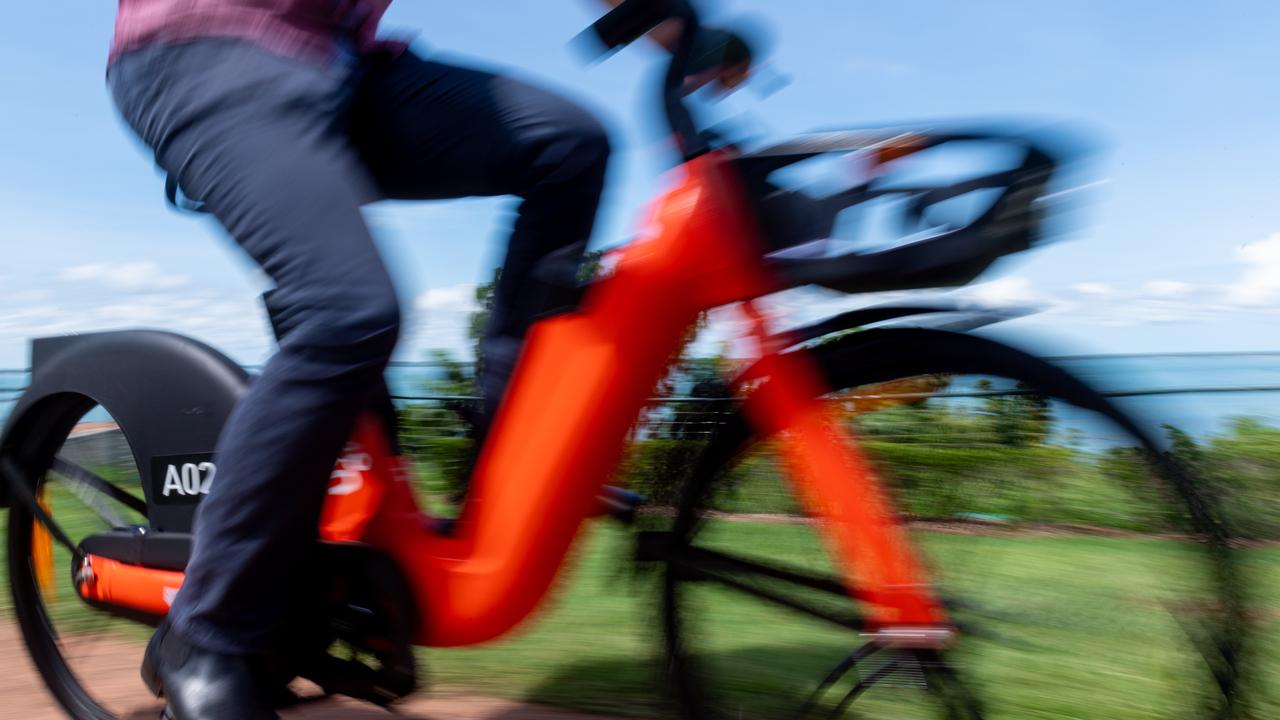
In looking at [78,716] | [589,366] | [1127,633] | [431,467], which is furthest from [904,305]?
[78,716]

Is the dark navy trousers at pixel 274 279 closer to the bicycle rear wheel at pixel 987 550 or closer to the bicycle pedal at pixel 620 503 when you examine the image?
the bicycle pedal at pixel 620 503

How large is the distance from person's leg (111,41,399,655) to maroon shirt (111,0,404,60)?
0.03 m

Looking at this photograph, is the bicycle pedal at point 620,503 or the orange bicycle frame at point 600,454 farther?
the bicycle pedal at point 620,503

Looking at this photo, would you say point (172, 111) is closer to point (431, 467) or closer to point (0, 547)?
point (431, 467)

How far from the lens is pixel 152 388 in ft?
6.87

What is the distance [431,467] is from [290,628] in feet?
3.19

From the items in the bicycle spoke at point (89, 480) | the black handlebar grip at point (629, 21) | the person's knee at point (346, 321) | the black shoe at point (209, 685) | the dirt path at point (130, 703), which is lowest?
the dirt path at point (130, 703)

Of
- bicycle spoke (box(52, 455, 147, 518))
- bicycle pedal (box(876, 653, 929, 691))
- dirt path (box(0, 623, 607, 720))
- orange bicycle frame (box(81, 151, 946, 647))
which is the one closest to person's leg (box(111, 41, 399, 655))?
orange bicycle frame (box(81, 151, 946, 647))

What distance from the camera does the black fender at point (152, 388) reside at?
202cm

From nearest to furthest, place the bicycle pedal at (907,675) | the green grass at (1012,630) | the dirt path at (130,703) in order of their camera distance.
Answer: the bicycle pedal at (907,675) → the green grass at (1012,630) → the dirt path at (130,703)

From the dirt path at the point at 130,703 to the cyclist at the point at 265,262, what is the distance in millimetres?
552

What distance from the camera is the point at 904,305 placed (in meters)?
1.59

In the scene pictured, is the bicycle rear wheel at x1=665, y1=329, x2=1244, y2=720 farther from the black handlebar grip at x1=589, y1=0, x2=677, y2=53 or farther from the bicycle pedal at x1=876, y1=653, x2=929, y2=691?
the black handlebar grip at x1=589, y1=0, x2=677, y2=53

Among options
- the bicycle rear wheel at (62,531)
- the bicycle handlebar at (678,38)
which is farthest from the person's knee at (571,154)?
the bicycle rear wheel at (62,531)
